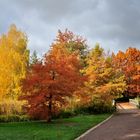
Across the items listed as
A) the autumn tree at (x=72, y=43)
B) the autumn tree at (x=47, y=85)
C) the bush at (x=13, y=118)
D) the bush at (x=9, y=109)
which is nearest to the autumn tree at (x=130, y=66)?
the autumn tree at (x=72, y=43)

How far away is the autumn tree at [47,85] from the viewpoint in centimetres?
2348

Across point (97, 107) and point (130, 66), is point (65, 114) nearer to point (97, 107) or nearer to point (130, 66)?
point (97, 107)

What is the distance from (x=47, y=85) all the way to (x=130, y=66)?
45.3m

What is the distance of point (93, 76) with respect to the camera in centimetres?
3553

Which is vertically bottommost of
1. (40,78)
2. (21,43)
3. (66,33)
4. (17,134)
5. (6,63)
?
(17,134)

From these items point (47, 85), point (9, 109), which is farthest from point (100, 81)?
point (47, 85)

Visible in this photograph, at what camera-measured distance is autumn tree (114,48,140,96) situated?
6364 cm

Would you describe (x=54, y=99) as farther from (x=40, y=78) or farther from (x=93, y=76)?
(x=93, y=76)

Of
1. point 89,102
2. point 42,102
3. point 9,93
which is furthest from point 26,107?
point 9,93

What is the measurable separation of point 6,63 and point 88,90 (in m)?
9.59

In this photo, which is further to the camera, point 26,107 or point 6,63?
point 6,63

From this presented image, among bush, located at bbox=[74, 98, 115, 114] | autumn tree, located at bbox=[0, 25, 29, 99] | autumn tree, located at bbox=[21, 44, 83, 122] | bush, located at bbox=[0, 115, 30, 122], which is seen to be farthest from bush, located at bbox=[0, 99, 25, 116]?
autumn tree, located at bbox=[0, 25, 29, 99]

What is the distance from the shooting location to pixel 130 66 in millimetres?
67062

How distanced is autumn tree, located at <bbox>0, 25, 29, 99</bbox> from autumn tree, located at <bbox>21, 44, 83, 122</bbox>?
466 inches
